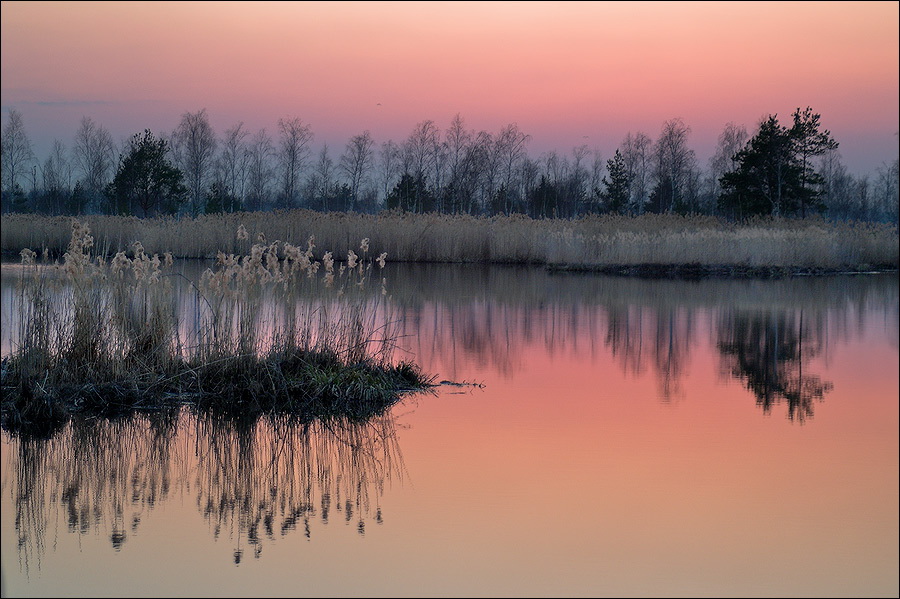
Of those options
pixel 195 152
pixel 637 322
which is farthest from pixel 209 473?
pixel 195 152

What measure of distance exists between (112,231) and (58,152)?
99.9 ft

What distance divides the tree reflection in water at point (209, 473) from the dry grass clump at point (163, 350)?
0.43 metres

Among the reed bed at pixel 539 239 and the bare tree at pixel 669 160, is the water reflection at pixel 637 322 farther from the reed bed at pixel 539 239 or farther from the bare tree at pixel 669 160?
the bare tree at pixel 669 160

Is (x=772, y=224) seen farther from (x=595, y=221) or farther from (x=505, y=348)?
(x=505, y=348)

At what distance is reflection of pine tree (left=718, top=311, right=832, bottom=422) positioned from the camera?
7.90m

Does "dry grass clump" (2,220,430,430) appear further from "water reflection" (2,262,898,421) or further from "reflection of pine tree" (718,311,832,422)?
"reflection of pine tree" (718,311,832,422)

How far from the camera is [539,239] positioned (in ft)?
90.0

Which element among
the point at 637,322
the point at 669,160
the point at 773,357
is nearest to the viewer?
the point at 773,357

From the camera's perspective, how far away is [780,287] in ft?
65.1

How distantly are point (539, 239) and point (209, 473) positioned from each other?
22.7 m

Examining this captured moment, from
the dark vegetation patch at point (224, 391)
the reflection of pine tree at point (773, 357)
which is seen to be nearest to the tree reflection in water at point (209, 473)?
the dark vegetation patch at point (224, 391)

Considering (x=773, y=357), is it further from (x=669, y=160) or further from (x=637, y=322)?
(x=669, y=160)

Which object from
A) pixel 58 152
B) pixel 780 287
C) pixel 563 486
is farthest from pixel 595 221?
pixel 58 152

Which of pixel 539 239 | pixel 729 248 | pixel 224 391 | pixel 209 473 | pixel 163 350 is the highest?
pixel 539 239
